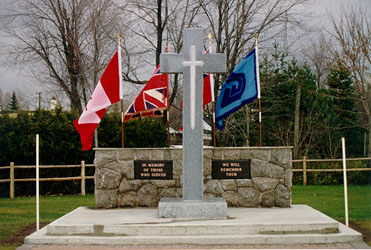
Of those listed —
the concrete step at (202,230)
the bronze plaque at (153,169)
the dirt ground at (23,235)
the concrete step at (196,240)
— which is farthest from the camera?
the bronze plaque at (153,169)

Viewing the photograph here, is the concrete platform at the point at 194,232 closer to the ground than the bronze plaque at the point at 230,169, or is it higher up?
closer to the ground

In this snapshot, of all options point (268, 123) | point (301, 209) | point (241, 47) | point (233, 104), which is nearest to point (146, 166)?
point (233, 104)

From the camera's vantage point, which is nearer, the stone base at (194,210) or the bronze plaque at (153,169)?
the stone base at (194,210)

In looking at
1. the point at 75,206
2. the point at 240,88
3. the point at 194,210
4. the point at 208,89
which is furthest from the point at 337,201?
the point at 75,206

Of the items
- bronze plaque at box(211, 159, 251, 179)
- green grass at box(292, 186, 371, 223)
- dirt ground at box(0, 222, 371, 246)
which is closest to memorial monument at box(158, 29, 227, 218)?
bronze plaque at box(211, 159, 251, 179)

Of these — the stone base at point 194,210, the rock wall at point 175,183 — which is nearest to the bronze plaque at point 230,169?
the rock wall at point 175,183

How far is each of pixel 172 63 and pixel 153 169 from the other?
2.45 meters

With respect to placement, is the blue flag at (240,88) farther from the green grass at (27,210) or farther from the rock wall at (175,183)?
the green grass at (27,210)

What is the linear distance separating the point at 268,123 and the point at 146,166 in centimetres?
1470

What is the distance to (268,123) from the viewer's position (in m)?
23.1

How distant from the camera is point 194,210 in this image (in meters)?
7.79

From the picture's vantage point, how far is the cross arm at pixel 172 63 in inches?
326

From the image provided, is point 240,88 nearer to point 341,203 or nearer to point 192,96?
point 192,96

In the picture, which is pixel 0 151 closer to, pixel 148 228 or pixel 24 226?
pixel 24 226
